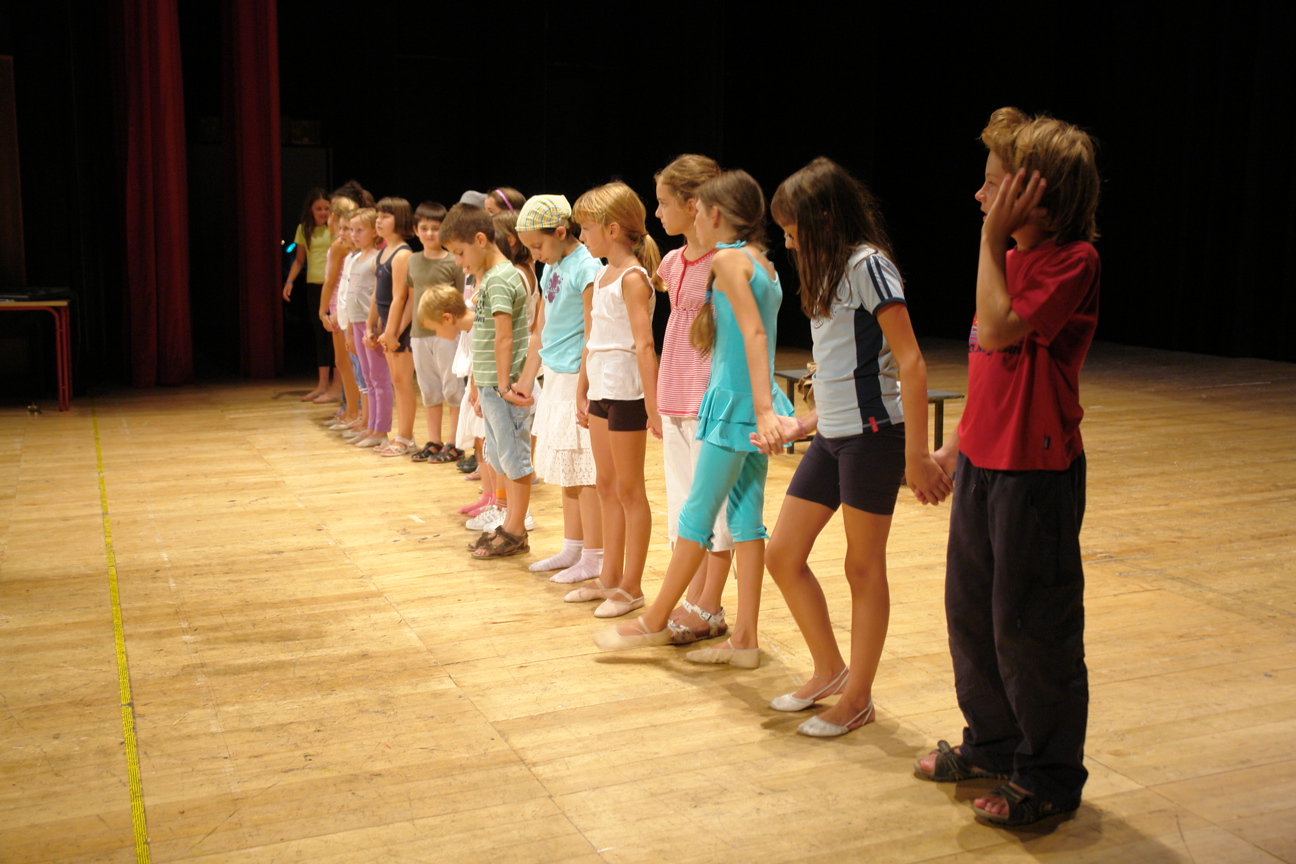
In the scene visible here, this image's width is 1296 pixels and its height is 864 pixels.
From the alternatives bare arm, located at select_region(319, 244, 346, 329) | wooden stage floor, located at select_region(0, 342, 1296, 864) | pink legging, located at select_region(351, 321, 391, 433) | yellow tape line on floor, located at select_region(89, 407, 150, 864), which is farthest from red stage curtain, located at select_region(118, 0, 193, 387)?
yellow tape line on floor, located at select_region(89, 407, 150, 864)

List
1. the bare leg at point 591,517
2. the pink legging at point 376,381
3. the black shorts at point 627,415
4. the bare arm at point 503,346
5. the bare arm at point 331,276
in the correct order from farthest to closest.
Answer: the bare arm at point 331,276 < the pink legging at point 376,381 < the bare arm at point 503,346 < the bare leg at point 591,517 < the black shorts at point 627,415

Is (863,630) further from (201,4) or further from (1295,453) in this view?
(201,4)

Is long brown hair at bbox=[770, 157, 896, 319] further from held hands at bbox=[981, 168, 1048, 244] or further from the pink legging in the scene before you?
the pink legging

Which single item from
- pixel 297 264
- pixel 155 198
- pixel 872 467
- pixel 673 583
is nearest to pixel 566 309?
pixel 673 583

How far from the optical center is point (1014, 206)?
2.16m

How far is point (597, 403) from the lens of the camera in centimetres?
374

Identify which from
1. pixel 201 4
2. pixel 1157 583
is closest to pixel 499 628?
pixel 1157 583

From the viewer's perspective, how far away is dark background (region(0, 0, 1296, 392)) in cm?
975

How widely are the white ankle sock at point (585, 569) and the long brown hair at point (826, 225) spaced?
1.73 m

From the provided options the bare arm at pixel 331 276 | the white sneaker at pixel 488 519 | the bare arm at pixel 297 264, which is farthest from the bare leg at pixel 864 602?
the bare arm at pixel 297 264

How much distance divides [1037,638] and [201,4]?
34.6ft

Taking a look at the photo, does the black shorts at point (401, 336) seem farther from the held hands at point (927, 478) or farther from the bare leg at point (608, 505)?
the held hands at point (927, 478)

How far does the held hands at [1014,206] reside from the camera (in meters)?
2.14

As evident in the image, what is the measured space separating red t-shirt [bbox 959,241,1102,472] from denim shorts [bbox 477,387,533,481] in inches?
95.1
